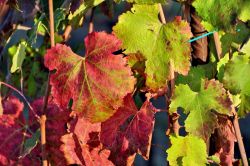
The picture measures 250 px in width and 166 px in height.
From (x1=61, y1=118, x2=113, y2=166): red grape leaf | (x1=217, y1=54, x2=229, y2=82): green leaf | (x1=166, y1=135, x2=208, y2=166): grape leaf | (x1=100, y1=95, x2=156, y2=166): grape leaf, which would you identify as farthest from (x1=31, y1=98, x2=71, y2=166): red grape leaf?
(x1=217, y1=54, x2=229, y2=82): green leaf

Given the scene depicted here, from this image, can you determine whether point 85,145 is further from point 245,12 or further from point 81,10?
point 245,12

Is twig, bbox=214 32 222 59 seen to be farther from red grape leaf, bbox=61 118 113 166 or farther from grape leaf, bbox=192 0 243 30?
red grape leaf, bbox=61 118 113 166

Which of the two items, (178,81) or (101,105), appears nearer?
(101,105)

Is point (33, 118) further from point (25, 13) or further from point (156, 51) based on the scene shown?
point (156, 51)

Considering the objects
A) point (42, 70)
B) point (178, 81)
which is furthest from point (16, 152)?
point (42, 70)

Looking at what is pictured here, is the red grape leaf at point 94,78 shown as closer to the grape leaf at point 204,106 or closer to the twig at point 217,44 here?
the grape leaf at point 204,106

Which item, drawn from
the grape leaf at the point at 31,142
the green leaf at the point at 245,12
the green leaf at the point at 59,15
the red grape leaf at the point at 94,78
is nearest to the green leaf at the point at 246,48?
the green leaf at the point at 245,12

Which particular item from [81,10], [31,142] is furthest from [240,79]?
[31,142]
